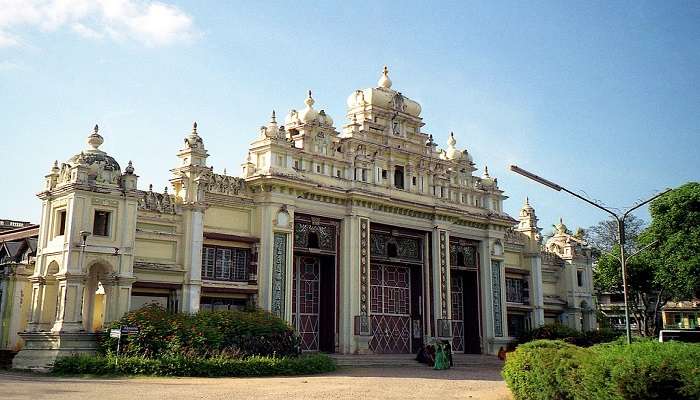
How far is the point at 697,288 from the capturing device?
45312mm

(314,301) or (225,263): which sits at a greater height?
(225,263)

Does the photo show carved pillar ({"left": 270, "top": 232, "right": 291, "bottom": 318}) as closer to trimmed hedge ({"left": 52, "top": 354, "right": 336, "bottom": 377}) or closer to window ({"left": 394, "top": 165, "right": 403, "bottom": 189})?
trimmed hedge ({"left": 52, "top": 354, "right": 336, "bottom": 377})

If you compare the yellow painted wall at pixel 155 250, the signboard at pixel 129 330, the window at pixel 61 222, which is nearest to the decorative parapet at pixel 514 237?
the yellow painted wall at pixel 155 250

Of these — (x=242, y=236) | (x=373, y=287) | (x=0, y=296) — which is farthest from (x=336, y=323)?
(x=0, y=296)

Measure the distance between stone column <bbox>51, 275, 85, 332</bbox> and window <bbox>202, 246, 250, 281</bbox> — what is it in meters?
5.81

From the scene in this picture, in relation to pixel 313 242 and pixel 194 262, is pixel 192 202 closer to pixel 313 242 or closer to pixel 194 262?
pixel 194 262

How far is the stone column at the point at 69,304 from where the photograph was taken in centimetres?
2450

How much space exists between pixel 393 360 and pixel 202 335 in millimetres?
10858

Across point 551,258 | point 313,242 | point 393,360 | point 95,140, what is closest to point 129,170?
point 95,140

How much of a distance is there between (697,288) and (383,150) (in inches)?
940

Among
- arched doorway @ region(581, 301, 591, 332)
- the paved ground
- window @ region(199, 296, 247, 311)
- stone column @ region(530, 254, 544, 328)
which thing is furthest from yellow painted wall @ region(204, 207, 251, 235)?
arched doorway @ region(581, 301, 591, 332)

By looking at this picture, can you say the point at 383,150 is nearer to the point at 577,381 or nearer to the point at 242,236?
the point at 242,236

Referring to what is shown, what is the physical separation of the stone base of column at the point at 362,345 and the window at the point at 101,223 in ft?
41.9

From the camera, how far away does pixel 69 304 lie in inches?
970
